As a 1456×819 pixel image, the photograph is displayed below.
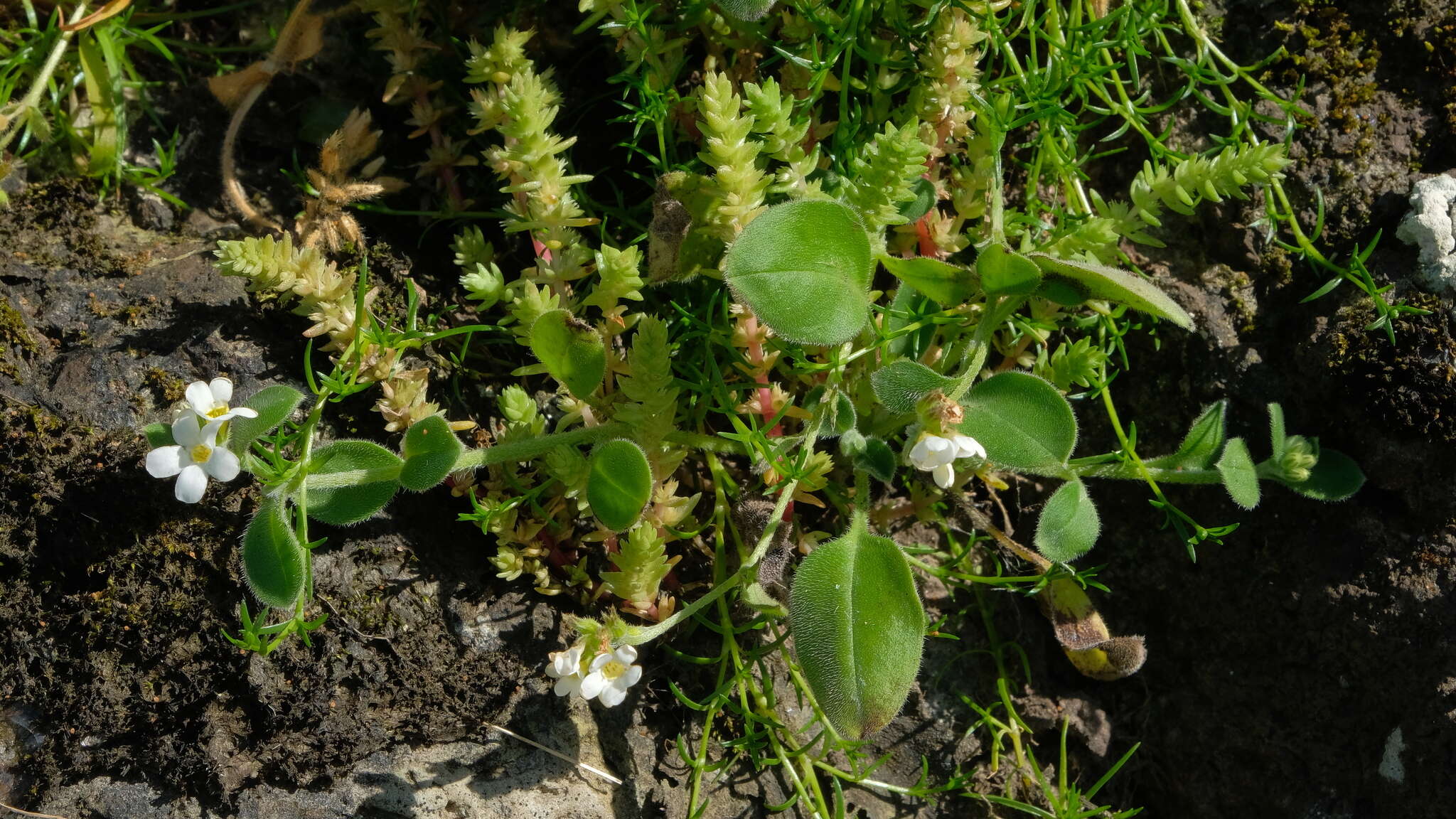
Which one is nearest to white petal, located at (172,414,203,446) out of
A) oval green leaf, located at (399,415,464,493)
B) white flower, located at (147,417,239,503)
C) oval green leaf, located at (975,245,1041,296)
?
white flower, located at (147,417,239,503)

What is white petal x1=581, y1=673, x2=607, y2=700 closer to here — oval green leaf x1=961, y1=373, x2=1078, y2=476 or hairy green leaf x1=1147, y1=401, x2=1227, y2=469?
oval green leaf x1=961, y1=373, x2=1078, y2=476

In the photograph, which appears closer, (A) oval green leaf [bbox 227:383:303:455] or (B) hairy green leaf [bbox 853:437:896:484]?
(A) oval green leaf [bbox 227:383:303:455]

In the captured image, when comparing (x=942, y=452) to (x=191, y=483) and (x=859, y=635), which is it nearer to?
(x=859, y=635)

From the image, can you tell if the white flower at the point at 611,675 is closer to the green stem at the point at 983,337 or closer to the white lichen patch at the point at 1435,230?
the green stem at the point at 983,337

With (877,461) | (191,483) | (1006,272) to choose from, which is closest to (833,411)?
(877,461)

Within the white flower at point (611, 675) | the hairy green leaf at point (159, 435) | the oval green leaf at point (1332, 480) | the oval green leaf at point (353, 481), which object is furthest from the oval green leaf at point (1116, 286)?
the hairy green leaf at point (159, 435)

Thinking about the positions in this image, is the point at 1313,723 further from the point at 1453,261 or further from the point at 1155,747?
the point at 1453,261
